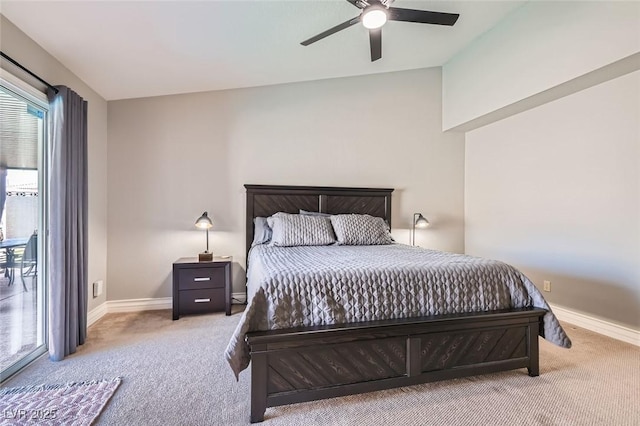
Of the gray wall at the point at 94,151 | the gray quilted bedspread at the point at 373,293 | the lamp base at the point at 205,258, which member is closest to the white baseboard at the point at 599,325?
the gray quilted bedspread at the point at 373,293

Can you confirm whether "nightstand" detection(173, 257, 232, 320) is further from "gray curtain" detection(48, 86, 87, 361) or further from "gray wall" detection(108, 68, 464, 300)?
"gray curtain" detection(48, 86, 87, 361)

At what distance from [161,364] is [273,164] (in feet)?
7.70

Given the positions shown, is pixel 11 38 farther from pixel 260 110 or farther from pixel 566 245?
pixel 566 245

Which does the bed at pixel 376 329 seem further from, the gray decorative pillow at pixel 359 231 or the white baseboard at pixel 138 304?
the white baseboard at pixel 138 304

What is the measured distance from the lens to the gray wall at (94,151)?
2156 mm

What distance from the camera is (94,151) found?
2904mm

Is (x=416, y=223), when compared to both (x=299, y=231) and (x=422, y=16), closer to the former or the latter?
(x=299, y=231)

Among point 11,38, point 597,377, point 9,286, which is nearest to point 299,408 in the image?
point 597,377

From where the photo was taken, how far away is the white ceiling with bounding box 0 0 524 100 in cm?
196

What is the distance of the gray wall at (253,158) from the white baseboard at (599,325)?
147cm

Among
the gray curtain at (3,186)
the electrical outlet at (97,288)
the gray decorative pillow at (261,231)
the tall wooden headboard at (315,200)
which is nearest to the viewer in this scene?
the gray curtain at (3,186)

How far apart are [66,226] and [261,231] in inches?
66.9

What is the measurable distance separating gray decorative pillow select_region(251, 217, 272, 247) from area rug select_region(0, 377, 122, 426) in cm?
171

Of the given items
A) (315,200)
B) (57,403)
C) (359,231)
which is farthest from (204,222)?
(57,403)
